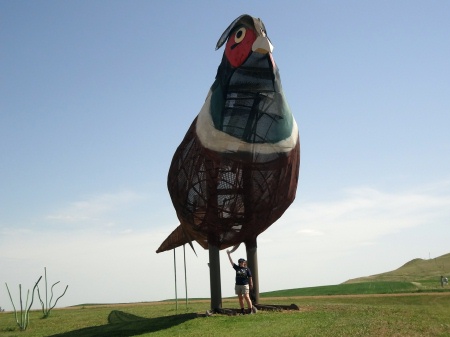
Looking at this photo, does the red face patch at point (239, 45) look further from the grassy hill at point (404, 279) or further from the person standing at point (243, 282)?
the grassy hill at point (404, 279)

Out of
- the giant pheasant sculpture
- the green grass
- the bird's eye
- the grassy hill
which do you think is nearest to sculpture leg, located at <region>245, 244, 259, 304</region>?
the giant pheasant sculpture

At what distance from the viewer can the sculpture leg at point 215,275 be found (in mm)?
14477

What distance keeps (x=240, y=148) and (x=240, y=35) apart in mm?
2998

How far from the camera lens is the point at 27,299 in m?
20.8

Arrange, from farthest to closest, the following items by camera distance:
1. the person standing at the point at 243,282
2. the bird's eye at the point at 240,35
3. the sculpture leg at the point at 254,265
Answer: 1. the sculpture leg at the point at 254,265
2. the person standing at the point at 243,282
3. the bird's eye at the point at 240,35

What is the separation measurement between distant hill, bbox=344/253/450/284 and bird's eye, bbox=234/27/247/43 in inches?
1416

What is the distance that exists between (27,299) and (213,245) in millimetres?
10408

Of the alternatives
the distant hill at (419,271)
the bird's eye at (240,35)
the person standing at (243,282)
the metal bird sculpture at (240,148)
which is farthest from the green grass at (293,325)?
the distant hill at (419,271)

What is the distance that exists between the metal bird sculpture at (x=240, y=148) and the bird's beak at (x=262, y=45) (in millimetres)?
20

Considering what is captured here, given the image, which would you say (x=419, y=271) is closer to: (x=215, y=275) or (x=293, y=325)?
(x=215, y=275)

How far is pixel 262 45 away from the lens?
41.9 feet

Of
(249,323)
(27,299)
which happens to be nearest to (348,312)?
(249,323)

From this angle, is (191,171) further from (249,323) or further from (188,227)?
(249,323)

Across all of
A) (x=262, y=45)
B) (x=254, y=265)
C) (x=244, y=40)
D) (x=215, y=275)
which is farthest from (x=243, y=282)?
(x=244, y=40)
